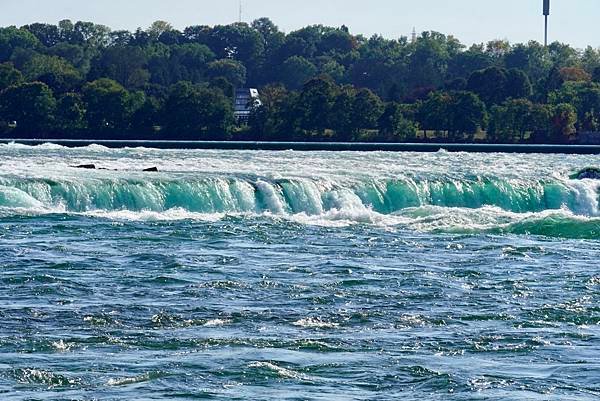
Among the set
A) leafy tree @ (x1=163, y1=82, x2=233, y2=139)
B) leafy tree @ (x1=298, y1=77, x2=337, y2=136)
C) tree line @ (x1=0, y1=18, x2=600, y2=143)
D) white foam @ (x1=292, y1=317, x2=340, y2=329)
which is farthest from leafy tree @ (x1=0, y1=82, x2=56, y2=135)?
white foam @ (x1=292, y1=317, x2=340, y2=329)

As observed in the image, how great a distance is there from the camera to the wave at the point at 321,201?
42.0 m

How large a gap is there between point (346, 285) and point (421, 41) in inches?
5536

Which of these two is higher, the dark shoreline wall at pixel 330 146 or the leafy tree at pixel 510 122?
the leafy tree at pixel 510 122

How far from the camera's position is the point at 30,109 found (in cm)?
10462

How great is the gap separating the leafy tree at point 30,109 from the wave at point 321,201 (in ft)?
189

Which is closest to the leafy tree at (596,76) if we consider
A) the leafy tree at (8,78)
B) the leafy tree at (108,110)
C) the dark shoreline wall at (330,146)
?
the dark shoreline wall at (330,146)

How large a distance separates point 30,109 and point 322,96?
64.9 ft

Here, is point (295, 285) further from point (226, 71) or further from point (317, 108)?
point (226, 71)

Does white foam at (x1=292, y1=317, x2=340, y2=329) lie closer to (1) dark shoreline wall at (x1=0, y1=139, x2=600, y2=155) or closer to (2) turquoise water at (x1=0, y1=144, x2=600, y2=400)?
(2) turquoise water at (x1=0, y1=144, x2=600, y2=400)

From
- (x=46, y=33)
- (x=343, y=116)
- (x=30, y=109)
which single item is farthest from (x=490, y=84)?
(x=46, y=33)

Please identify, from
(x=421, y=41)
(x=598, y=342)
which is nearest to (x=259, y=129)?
(x=421, y=41)

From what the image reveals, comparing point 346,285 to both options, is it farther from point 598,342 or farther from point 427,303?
point 598,342

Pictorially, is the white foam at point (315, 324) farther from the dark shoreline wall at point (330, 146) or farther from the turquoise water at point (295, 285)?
the dark shoreline wall at point (330, 146)

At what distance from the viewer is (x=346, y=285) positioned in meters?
29.1
